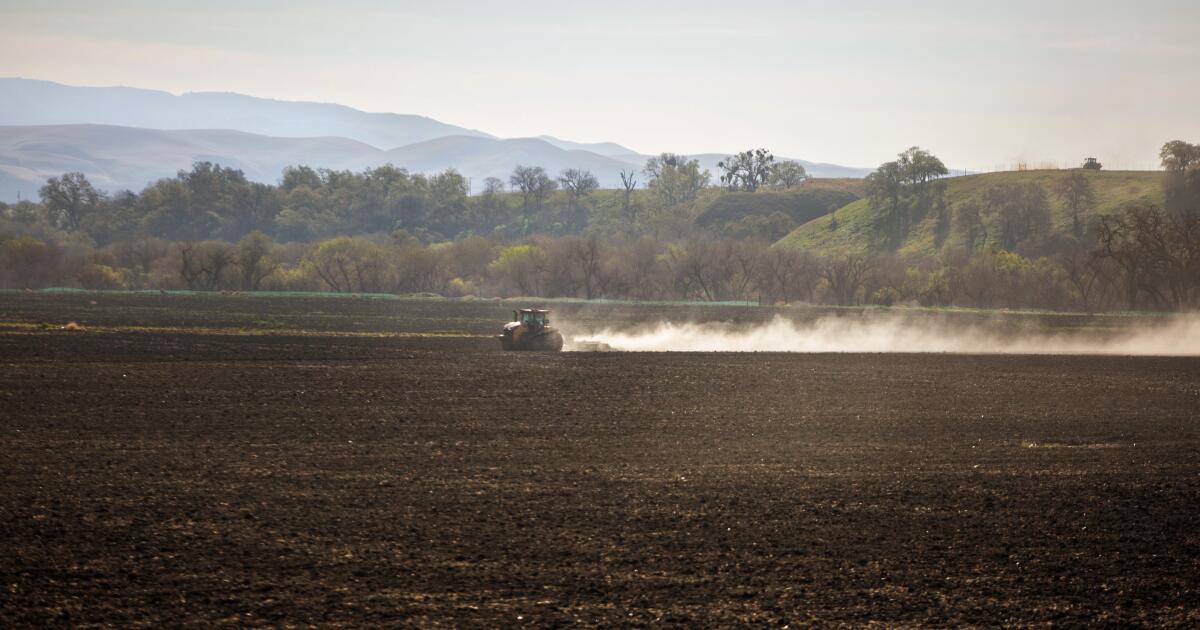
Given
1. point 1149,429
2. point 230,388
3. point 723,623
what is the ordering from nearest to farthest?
point 723,623
point 1149,429
point 230,388

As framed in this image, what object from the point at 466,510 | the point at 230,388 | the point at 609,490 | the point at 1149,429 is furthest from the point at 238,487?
the point at 1149,429

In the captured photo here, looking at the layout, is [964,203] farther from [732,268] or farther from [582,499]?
[582,499]

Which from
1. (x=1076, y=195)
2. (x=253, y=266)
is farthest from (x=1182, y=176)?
(x=253, y=266)

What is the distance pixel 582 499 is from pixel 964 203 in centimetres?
16214

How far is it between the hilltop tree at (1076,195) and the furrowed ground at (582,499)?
419 ft

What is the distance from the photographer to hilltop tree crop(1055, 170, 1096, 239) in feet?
510

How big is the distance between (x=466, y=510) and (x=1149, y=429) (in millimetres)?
19767

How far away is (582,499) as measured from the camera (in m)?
18.4

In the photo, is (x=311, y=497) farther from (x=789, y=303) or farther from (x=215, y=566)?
(x=789, y=303)

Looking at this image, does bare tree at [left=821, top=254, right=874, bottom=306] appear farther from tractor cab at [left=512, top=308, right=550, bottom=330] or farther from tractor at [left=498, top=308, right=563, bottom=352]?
tractor at [left=498, top=308, right=563, bottom=352]

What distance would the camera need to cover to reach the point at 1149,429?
28422 mm

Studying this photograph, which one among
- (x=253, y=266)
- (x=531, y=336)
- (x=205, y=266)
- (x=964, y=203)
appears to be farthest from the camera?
(x=964, y=203)

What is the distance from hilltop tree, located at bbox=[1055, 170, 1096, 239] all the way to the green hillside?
37.7 inches

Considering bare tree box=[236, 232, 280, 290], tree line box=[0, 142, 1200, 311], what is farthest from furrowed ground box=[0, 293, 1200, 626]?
bare tree box=[236, 232, 280, 290]
